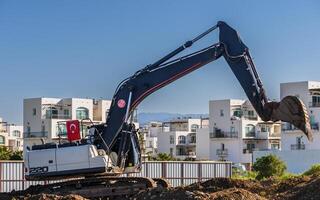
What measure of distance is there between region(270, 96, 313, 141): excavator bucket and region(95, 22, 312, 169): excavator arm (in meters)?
0.63

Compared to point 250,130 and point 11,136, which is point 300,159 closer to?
point 250,130

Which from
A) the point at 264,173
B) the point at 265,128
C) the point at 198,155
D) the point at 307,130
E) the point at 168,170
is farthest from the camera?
the point at 198,155

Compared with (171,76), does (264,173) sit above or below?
below

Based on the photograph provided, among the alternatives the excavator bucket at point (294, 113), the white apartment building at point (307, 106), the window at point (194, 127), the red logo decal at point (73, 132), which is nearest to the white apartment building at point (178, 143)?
the window at point (194, 127)

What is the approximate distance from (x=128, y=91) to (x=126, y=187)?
289cm

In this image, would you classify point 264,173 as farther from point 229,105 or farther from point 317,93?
point 229,105

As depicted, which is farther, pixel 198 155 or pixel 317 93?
pixel 198 155

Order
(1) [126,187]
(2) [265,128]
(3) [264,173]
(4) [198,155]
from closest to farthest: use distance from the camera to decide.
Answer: (1) [126,187], (3) [264,173], (2) [265,128], (4) [198,155]

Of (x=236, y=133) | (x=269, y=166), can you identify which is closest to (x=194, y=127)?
(x=236, y=133)

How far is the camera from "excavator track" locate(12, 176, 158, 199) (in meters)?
20.8

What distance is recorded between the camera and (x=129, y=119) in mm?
21141

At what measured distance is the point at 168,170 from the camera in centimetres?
Answer: 3459

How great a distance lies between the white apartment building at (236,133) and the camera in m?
101

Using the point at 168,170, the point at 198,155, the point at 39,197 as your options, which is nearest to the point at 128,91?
the point at 39,197
